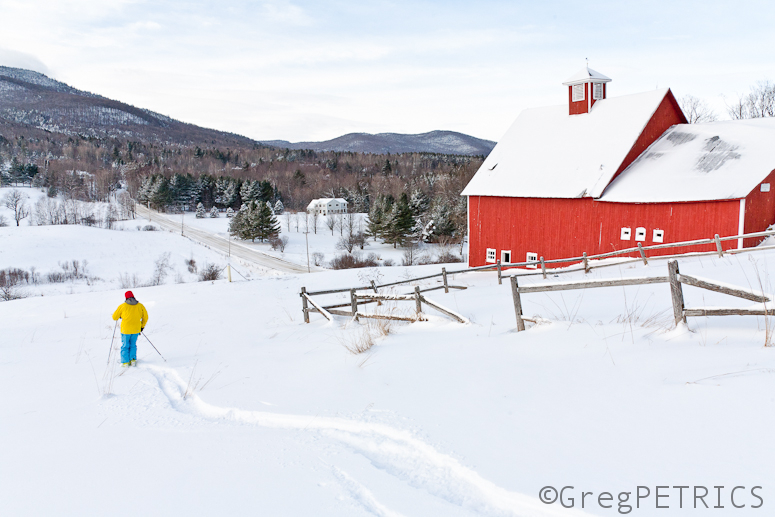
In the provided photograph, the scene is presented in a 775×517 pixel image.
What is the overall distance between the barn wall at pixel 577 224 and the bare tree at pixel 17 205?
2814 inches

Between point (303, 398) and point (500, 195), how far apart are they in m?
21.0

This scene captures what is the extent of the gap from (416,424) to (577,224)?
2039 cm

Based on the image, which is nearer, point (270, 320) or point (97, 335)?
point (97, 335)

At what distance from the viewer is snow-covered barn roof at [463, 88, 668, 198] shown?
21859 millimetres

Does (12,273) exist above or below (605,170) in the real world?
below

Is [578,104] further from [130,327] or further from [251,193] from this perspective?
[251,193]

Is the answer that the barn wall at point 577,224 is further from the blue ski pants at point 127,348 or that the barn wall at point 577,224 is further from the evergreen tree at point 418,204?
the evergreen tree at point 418,204

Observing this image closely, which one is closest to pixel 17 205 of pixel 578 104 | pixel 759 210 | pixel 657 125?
pixel 578 104

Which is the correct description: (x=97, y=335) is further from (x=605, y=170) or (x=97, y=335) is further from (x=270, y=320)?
(x=605, y=170)

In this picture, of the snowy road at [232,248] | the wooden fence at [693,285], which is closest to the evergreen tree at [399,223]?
the snowy road at [232,248]

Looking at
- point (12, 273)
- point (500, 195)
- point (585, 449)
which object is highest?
point (500, 195)

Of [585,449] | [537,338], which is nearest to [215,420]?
[585,449]

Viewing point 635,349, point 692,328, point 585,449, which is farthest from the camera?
point 692,328

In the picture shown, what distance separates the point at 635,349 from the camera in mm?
4816
